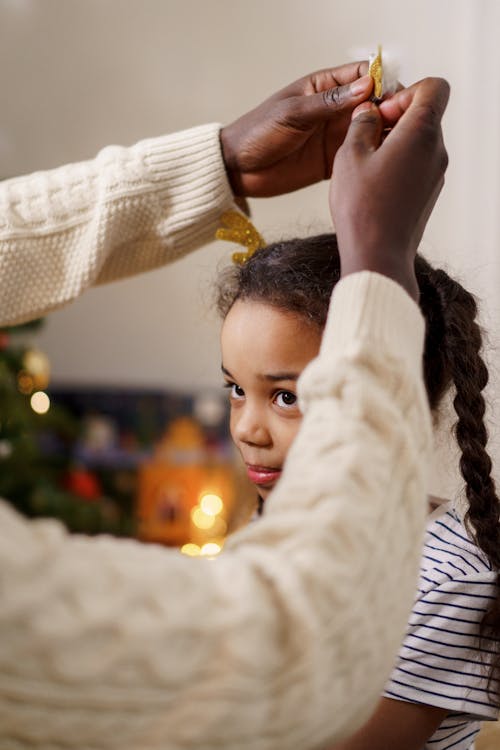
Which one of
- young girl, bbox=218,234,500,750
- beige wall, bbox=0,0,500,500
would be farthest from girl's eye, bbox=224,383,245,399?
beige wall, bbox=0,0,500,500

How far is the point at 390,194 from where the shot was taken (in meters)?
0.54

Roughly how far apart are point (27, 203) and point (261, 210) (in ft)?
7.35

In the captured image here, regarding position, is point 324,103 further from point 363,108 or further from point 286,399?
point 286,399

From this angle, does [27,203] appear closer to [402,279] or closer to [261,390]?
[261,390]

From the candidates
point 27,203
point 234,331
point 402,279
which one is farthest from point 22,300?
point 402,279

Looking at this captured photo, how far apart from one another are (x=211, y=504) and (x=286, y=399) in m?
2.42

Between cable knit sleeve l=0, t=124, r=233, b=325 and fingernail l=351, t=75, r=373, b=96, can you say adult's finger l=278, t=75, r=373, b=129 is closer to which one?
fingernail l=351, t=75, r=373, b=96

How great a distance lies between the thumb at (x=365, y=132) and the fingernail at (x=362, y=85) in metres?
0.11

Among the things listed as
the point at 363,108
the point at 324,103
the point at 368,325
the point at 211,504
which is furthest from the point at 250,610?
the point at 211,504

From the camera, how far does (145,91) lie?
3205mm

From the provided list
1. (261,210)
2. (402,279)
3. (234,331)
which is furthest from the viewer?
(261,210)

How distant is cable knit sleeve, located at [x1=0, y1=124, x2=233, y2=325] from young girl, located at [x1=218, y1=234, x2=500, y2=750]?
0.47ft

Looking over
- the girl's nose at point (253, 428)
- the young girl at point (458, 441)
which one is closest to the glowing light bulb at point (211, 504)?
the young girl at point (458, 441)

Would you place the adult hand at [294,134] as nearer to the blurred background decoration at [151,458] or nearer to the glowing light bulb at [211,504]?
the blurred background decoration at [151,458]
